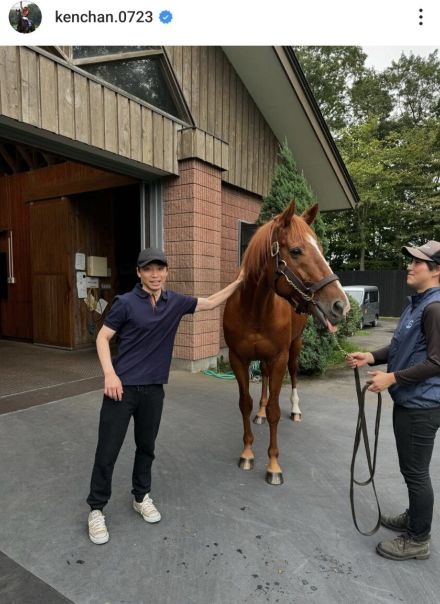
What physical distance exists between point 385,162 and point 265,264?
2272 cm

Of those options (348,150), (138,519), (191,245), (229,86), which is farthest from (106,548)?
(348,150)

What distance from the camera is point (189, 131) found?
603cm

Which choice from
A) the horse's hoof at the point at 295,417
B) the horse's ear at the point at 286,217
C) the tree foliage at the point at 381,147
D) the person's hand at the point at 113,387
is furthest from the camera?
the tree foliage at the point at 381,147

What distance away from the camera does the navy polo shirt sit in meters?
2.21

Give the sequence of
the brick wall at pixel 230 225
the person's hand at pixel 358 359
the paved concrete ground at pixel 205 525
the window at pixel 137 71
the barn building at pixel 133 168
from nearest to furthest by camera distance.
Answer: the paved concrete ground at pixel 205 525 < the person's hand at pixel 358 359 < the barn building at pixel 133 168 < the window at pixel 137 71 < the brick wall at pixel 230 225

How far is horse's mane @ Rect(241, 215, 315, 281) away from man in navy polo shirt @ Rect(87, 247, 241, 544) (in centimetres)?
72

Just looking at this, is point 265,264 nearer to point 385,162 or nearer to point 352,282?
point 352,282

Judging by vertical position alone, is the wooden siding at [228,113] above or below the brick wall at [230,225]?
above

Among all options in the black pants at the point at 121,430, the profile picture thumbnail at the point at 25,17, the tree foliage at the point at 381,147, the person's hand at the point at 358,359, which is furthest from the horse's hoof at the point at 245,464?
the tree foliage at the point at 381,147

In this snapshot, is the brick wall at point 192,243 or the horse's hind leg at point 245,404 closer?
the horse's hind leg at point 245,404

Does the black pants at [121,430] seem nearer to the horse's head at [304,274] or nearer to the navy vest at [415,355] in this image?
the horse's head at [304,274]

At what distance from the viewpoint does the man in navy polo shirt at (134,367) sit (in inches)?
86.6

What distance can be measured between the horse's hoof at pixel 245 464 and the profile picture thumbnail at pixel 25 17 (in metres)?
4.68

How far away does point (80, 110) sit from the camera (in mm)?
4707
